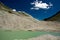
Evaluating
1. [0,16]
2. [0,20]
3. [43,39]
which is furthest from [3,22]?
[43,39]

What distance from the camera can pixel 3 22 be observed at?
152 metres

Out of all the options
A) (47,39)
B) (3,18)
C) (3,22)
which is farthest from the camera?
(3,18)

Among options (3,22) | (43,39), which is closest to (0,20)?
(3,22)

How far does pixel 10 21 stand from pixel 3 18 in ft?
20.0

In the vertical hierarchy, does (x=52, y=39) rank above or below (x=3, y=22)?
below

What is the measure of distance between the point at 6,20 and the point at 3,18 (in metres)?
4.38

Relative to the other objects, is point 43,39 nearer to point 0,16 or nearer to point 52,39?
point 52,39

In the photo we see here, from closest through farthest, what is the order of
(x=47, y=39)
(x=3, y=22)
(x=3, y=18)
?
(x=47, y=39) → (x=3, y=22) → (x=3, y=18)

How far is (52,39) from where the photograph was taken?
30.5 meters

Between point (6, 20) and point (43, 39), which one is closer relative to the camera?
point (43, 39)

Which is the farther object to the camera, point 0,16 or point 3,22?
point 0,16

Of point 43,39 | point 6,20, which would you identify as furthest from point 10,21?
point 43,39

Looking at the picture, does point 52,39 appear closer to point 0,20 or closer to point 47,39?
point 47,39

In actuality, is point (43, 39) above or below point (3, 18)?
below
